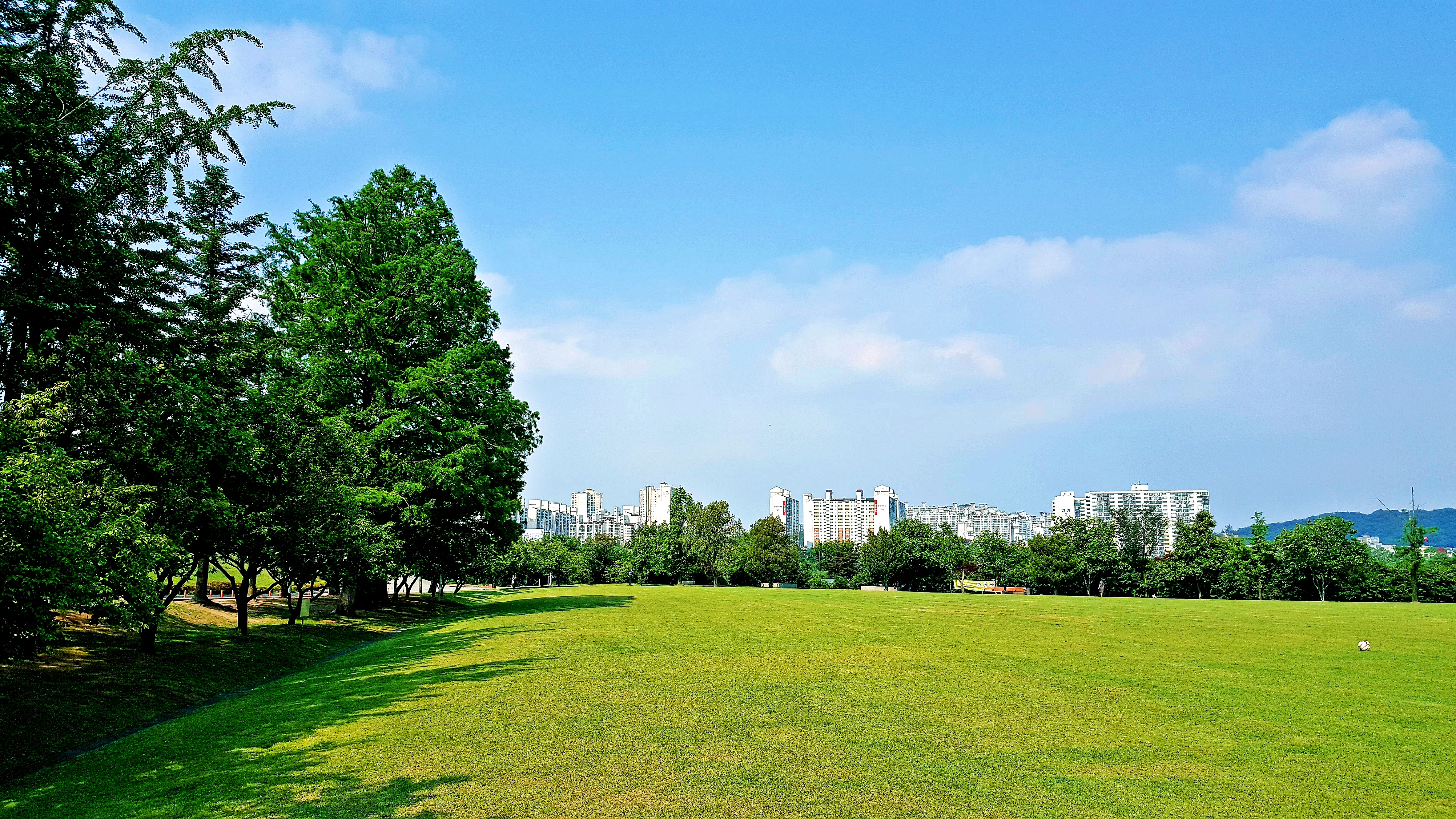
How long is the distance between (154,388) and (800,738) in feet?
45.8

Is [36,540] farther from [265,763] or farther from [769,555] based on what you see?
[769,555]

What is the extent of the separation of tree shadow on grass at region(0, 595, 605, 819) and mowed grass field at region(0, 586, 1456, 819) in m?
0.04

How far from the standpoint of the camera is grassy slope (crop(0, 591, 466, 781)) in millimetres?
10469

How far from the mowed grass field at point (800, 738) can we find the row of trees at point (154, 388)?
3.14 m

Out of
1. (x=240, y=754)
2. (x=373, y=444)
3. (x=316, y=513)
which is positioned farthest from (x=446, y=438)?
(x=240, y=754)

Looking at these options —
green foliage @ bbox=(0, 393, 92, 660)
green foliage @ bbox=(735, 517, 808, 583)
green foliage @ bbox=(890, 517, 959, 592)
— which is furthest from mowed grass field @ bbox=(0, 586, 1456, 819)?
green foliage @ bbox=(735, 517, 808, 583)

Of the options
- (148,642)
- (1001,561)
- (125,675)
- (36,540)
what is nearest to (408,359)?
(148,642)

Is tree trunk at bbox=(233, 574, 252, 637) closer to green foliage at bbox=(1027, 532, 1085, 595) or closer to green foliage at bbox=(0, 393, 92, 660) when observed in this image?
green foliage at bbox=(0, 393, 92, 660)

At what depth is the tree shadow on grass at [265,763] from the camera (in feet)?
23.3

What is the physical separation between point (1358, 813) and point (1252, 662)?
11.8 metres

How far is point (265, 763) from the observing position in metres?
8.53

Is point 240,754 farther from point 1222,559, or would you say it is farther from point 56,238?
point 1222,559

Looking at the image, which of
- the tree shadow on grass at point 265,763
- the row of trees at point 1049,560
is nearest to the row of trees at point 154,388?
the tree shadow on grass at point 265,763

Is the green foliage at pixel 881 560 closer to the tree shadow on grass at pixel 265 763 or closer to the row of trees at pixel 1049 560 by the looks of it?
the row of trees at pixel 1049 560
